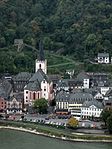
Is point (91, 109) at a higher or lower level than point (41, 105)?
lower

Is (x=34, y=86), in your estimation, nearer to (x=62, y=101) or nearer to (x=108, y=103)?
(x=62, y=101)

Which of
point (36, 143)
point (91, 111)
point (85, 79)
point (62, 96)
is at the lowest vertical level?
point (36, 143)

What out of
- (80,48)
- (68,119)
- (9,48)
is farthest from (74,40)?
(68,119)

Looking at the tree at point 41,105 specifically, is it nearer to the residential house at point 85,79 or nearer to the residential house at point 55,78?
the residential house at point 55,78

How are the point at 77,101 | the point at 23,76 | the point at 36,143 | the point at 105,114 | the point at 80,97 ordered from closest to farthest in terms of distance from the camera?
the point at 36,143
the point at 105,114
the point at 77,101
the point at 80,97
the point at 23,76

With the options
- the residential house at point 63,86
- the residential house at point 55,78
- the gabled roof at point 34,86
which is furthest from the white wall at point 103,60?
the gabled roof at point 34,86

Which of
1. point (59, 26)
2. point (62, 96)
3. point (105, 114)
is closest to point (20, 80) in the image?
point (62, 96)

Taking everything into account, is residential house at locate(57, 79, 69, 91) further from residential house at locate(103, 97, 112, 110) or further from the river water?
the river water
